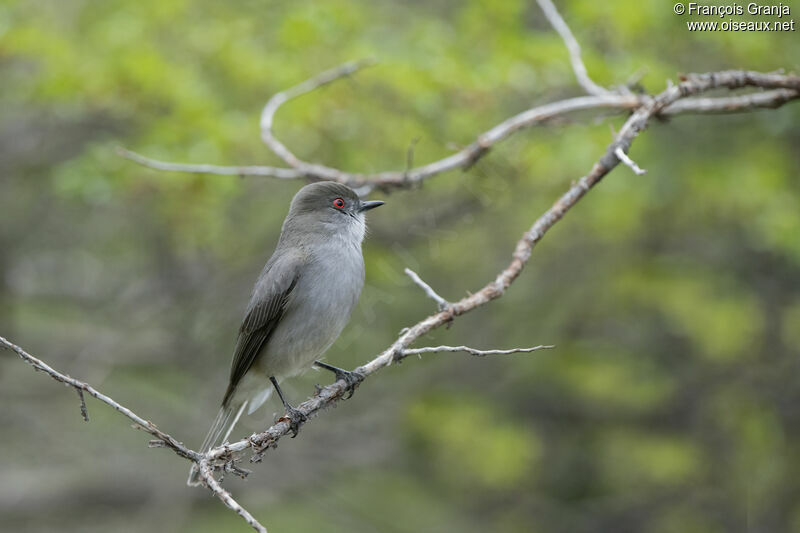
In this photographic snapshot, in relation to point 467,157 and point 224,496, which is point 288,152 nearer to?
point 467,157

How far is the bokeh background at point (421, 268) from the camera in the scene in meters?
7.20

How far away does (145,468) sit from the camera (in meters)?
9.84

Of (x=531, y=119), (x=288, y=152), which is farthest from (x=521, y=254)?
(x=288, y=152)

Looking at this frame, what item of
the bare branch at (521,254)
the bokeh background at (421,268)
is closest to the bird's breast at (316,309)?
the bare branch at (521,254)

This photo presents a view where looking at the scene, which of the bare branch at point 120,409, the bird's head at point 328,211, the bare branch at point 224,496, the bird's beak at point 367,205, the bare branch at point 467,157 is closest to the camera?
the bare branch at point 224,496

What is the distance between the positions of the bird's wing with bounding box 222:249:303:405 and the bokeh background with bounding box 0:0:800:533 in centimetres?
166

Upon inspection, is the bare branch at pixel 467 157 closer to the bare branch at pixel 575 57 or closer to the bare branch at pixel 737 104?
the bare branch at pixel 575 57

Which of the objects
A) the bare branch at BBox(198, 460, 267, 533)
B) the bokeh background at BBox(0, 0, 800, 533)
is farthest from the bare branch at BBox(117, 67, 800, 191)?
the bare branch at BBox(198, 460, 267, 533)

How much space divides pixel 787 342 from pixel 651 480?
208 cm

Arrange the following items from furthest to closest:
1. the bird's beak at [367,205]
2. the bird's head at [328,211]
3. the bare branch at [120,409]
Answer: the bird's beak at [367,205] < the bird's head at [328,211] < the bare branch at [120,409]

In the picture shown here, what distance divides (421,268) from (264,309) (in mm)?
4667

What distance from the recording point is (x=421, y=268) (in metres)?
9.34

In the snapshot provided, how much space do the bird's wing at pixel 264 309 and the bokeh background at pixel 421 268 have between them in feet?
5.44

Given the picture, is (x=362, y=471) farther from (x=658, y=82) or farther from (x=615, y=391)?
(x=658, y=82)
